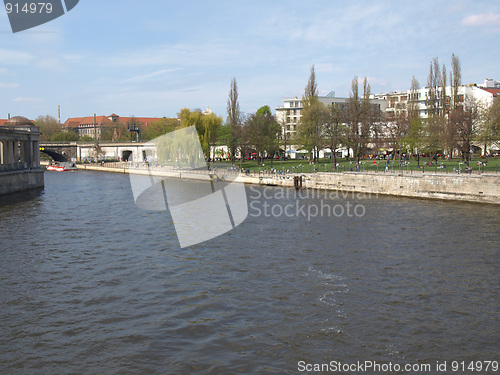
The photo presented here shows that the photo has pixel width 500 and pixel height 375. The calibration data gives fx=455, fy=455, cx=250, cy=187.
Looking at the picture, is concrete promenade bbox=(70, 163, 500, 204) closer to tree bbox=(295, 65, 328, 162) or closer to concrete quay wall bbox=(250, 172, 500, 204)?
concrete quay wall bbox=(250, 172, 500, 204)

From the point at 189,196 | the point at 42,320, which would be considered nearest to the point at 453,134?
the point at 189,196

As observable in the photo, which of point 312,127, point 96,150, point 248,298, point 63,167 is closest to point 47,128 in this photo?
point 96,150

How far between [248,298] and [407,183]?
33.1m

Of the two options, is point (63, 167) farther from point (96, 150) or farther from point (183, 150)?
point (183, 150)

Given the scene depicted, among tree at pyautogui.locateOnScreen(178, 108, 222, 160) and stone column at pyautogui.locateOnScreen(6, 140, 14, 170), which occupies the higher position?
tree at pyautogui.locateOnScreen(178, 108, 222, 160)

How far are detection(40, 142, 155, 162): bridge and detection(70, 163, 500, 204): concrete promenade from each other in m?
60.5

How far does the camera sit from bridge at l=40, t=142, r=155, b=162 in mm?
118381

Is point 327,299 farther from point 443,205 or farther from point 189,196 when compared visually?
point 189,196

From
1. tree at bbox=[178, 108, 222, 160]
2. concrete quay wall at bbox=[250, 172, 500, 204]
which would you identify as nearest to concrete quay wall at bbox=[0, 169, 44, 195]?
tree at bbox=[178, 108, 222, 160]

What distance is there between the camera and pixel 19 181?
56.2 m

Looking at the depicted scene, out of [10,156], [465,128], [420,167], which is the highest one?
[465,128]

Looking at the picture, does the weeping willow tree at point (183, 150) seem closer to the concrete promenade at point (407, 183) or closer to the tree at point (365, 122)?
the concrete promenade at point (407, 183)

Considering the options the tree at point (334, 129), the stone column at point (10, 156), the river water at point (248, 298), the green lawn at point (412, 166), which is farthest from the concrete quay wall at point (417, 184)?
the stone column at point (10, 156)

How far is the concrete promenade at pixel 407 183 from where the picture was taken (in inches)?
1543
